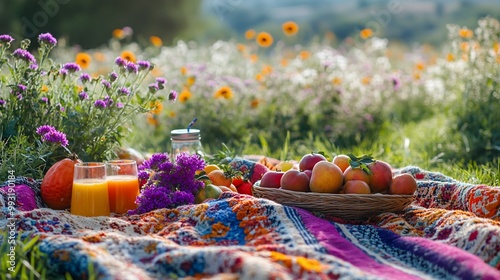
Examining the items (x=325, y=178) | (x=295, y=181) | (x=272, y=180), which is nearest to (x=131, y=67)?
(x=272, y=180)

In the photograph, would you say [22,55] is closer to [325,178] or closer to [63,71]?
[63,71]

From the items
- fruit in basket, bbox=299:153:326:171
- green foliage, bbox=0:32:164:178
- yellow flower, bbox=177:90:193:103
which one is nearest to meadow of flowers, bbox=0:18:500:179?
yellow flower, bbox=177:90:193:103

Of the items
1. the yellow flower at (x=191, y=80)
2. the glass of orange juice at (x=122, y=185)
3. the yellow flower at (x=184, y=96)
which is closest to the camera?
the glass of orange juice at (x=122, y=185)

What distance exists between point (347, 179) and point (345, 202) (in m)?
0.18

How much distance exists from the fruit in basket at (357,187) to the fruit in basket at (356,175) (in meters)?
0.05

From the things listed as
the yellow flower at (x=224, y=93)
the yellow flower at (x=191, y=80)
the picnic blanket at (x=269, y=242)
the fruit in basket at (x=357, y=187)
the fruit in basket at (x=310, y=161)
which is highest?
the yellow flower at (x=191, y=80)

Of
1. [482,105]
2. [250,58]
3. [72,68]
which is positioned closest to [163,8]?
[250,58]

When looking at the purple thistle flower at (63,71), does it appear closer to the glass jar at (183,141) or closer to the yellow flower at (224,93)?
the glass jar at (183,141)

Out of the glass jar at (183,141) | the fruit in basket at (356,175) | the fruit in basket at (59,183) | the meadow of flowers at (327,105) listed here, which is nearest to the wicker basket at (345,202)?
the fruit in basket at (356,175)

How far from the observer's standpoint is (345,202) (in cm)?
300

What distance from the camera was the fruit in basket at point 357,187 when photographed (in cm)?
304

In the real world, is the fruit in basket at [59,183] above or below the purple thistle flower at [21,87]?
below

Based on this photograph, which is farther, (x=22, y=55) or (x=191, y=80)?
(x=191, y=80)

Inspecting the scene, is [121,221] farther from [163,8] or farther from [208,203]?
[163,8]
